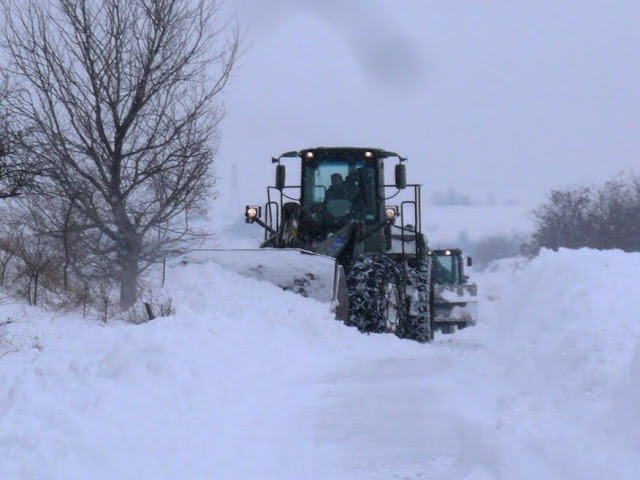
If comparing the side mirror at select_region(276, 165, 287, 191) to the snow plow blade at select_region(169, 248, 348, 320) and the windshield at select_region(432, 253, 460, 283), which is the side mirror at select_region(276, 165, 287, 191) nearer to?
the snow plow blade at select_region(169, 248, 348, 320)

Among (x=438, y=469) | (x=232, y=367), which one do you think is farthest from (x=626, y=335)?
(x=232, y=367)

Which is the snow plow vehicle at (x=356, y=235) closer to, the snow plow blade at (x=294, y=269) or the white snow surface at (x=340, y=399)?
the snow plow blade at (x=294, y=269)

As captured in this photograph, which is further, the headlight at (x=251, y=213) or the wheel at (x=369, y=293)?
the headlight at (x=251, y=213)

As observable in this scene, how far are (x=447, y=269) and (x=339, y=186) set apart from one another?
12.2 metres

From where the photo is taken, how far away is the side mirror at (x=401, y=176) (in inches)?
546

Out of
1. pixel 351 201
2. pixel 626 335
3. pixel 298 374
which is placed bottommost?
pixel 298 374

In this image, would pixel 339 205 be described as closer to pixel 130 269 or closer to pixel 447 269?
pixel 130 269

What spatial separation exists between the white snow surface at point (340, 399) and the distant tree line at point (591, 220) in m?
37.4

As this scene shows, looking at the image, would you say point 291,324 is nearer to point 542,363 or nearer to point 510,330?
point 510,330

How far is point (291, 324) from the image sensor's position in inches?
432

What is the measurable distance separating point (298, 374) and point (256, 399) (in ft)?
5.20

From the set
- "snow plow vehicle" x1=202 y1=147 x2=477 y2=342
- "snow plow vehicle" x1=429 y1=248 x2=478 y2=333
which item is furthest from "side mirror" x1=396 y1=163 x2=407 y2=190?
"snow plow vehicle" x1=429 y1=248 x2=478 y2=333

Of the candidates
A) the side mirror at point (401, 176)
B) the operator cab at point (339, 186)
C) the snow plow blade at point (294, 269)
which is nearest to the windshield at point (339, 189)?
the operator cab at point (339, 186)

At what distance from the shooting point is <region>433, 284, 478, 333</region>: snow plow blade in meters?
23.4
